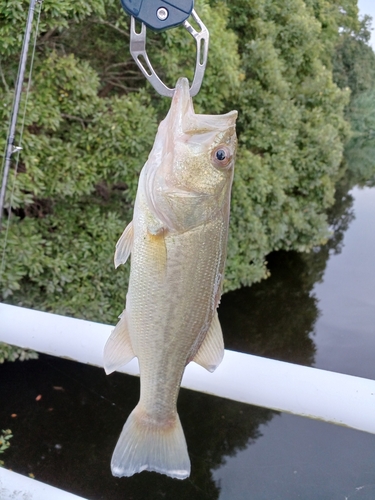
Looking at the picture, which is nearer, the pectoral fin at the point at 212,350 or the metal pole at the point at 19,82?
the pectoral fin at the point at 212,350

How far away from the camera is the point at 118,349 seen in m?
1.23

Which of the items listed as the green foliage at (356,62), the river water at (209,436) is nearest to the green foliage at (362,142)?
the green foliage at (356,62)

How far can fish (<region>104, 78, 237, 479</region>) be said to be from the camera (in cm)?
117

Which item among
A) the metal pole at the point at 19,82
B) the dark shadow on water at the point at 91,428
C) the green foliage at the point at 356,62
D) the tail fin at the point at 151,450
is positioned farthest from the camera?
the green foliage at the point at 356,62

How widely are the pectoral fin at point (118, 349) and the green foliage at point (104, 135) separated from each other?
2843 mm

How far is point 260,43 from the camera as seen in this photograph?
22.5 ft

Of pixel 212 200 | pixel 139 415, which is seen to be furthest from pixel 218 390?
pixel 212 200

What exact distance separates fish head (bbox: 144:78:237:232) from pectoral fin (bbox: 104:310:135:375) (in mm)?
311

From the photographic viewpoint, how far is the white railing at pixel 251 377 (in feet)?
3.64

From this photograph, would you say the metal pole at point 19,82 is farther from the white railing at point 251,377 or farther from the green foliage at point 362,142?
the green foliage at point 362,142

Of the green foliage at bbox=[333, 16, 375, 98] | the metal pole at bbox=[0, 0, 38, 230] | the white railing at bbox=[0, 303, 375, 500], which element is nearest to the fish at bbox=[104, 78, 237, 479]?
the white railing at bbox=[0, 303, 375, 500]

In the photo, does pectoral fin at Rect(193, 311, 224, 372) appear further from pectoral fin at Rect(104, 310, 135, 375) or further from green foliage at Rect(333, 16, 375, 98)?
green foliage at Rect(333, 16, 375, 98)

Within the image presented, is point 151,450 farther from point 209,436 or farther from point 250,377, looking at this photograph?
point 209,436

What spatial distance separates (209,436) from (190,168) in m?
4.60
